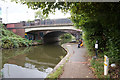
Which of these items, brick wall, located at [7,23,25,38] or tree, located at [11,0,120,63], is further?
brick wall, located at [7,23,25,38]

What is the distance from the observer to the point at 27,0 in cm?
224

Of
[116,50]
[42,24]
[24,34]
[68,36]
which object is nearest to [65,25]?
[42,24]

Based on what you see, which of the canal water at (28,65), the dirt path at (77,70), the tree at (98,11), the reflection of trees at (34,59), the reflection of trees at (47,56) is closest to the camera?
the tree at (98,11)

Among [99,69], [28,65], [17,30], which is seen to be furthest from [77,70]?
[17,30]

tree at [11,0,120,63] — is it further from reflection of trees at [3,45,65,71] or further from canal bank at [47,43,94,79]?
reflection of trees at [3,45,65,71]

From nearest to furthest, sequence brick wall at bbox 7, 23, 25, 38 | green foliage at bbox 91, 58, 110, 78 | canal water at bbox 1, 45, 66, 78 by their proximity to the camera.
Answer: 1. green foliage at bbox 91, 58, 110, 78
2. canal water at bbox 1, 45, 66, 78
3. brick wall at bbox 7, 23, 25, 38

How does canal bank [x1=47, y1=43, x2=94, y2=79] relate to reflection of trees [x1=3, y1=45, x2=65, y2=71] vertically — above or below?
above

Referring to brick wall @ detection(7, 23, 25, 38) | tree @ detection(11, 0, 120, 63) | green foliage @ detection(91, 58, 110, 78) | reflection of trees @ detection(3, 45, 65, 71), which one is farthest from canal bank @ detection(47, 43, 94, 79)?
brick wall @ detection(7, 23, 25, 38)

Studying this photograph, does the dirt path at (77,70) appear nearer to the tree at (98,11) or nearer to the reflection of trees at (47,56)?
the tree at (98,11)

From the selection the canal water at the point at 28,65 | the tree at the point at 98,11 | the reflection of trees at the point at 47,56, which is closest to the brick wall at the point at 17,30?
the reflection of trees at the point at 47,56

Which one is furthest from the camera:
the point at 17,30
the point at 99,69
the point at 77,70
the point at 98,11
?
the point at 17,30

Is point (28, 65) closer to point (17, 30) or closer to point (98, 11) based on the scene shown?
point (98, 11)

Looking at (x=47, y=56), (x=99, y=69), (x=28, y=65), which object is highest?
(x=99, y=69)

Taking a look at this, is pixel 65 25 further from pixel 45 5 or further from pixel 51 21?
pixel 45 5
